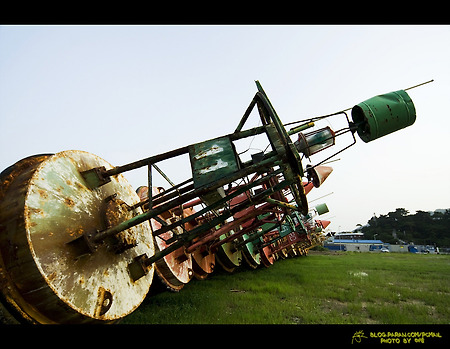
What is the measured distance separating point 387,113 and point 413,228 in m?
100

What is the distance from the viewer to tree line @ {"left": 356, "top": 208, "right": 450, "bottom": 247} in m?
70.8

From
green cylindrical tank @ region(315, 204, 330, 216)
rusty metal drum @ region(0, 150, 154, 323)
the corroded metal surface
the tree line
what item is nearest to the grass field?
the corroded metal surface

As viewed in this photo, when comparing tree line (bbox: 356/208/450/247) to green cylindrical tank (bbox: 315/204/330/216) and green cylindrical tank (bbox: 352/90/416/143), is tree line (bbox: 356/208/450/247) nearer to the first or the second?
green cylindrical tank (bbox: 315/204/330/216)

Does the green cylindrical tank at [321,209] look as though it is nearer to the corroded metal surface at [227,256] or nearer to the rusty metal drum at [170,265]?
the corroded metal surface at [227,256]

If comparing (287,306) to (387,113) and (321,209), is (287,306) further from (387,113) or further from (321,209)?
(321,209)

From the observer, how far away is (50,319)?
110 inches

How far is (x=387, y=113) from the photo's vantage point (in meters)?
3.58

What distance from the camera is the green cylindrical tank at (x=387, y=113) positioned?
3.57 m

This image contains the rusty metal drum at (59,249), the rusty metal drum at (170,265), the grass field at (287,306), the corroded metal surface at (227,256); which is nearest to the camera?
the rusty metal drum at (59,249)

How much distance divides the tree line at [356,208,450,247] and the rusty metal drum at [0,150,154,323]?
8497 centimetres

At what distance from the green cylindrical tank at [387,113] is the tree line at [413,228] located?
3255 inches

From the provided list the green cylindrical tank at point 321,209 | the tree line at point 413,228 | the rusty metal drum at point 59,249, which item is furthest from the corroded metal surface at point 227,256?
the tree line at point 413,228
